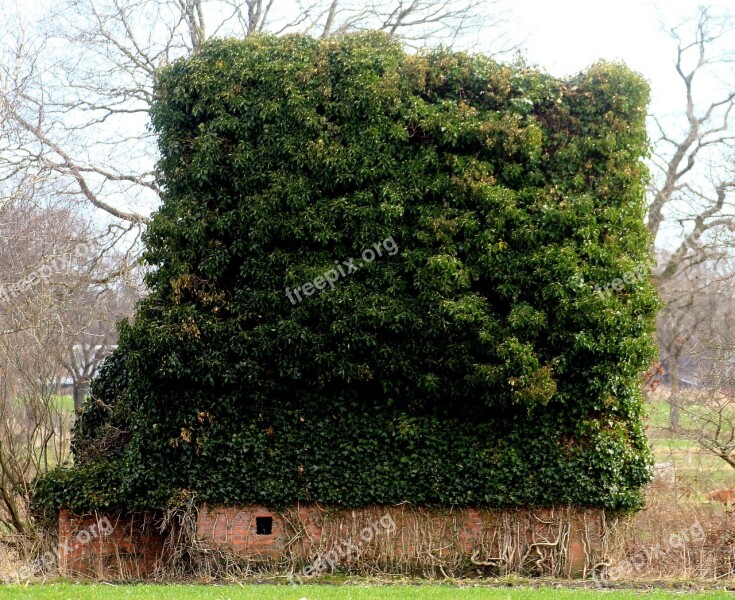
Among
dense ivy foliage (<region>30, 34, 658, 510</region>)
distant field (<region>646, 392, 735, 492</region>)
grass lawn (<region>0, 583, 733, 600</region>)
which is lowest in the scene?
grass lawn (<region>0, 583, 733, 600</region>)

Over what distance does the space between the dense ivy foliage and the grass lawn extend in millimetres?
2310

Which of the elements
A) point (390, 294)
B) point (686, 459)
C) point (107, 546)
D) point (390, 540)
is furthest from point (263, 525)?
point (686, 459)

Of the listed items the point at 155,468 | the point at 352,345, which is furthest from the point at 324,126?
the point at 155,468

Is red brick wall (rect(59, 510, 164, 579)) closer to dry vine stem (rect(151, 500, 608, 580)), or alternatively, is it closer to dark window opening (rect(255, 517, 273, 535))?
dry vine stem (rect(151, 500, 608, 580))

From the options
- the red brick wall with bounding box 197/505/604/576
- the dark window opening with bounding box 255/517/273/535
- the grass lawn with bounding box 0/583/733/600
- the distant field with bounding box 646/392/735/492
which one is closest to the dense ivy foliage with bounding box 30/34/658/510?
the red brick wall with bounding box 197/505/604/576

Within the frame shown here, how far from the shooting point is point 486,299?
13000 mm

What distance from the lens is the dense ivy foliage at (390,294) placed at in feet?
42.4

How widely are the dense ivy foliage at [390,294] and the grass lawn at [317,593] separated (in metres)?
2.31

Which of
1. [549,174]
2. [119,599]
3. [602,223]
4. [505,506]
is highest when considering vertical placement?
[549,174]

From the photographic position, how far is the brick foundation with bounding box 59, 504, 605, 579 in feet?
42.8

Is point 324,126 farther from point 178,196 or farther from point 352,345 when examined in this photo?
point 352,345

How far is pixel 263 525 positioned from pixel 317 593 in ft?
10.7

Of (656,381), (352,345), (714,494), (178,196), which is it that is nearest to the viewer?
(352,345)

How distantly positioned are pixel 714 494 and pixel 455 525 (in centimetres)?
505
